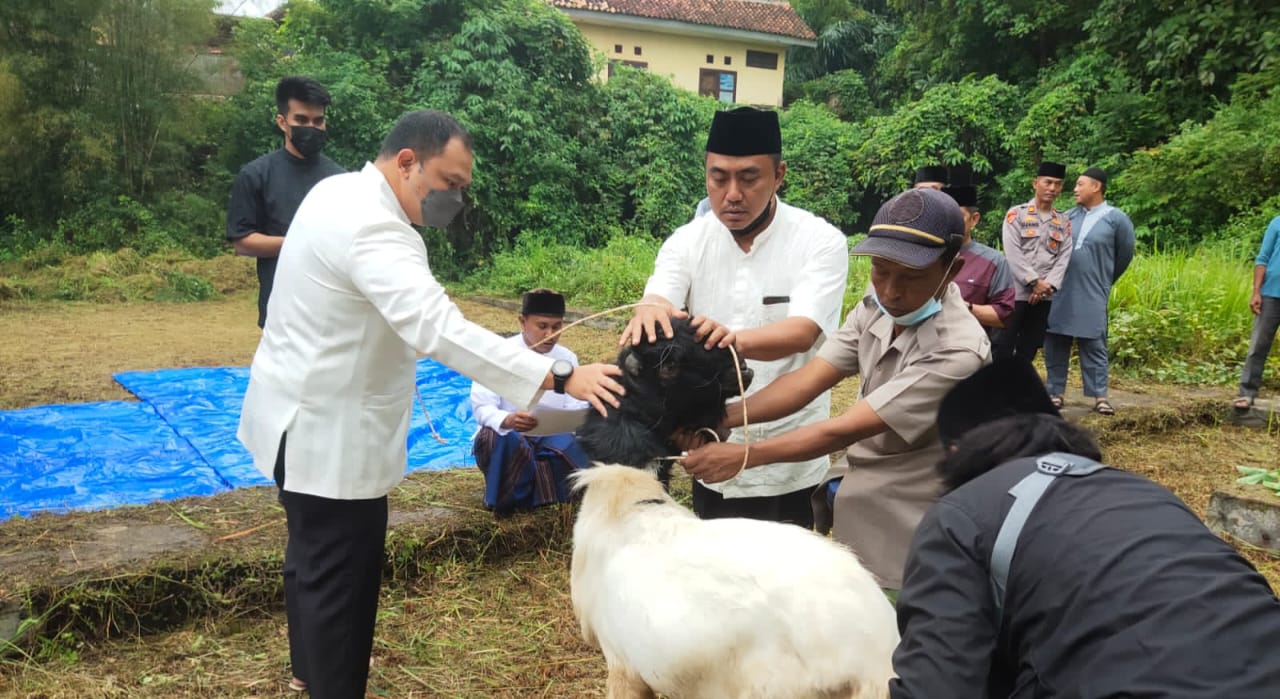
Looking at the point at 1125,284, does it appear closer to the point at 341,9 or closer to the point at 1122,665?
the point at 1122,665

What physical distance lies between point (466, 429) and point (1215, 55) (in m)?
15.2

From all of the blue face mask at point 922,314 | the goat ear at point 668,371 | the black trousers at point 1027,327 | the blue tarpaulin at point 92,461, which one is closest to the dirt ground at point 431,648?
the blue tarpaulin at point 92,461

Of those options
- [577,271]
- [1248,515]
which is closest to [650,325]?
[1248,515]

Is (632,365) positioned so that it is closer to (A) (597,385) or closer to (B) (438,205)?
(A) (597,385)

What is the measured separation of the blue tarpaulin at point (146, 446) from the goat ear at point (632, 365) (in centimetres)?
353

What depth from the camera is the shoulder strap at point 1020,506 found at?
149 centimetres

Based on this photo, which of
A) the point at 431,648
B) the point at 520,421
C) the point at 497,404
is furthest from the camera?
the point at 497,404

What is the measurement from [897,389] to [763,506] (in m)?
1.14

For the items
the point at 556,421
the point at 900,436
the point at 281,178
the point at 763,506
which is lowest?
the point at 763,506

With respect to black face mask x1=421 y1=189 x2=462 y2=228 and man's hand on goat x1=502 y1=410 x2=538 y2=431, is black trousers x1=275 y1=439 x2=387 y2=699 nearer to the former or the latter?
black face mask x1=421 y1=189 x2=462 y2=228

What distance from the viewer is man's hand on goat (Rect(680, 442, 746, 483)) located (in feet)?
8.29

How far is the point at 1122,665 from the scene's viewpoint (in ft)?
4.50

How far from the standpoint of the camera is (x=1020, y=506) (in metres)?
1.50

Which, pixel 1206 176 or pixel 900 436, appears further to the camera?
pixel 1206 176
